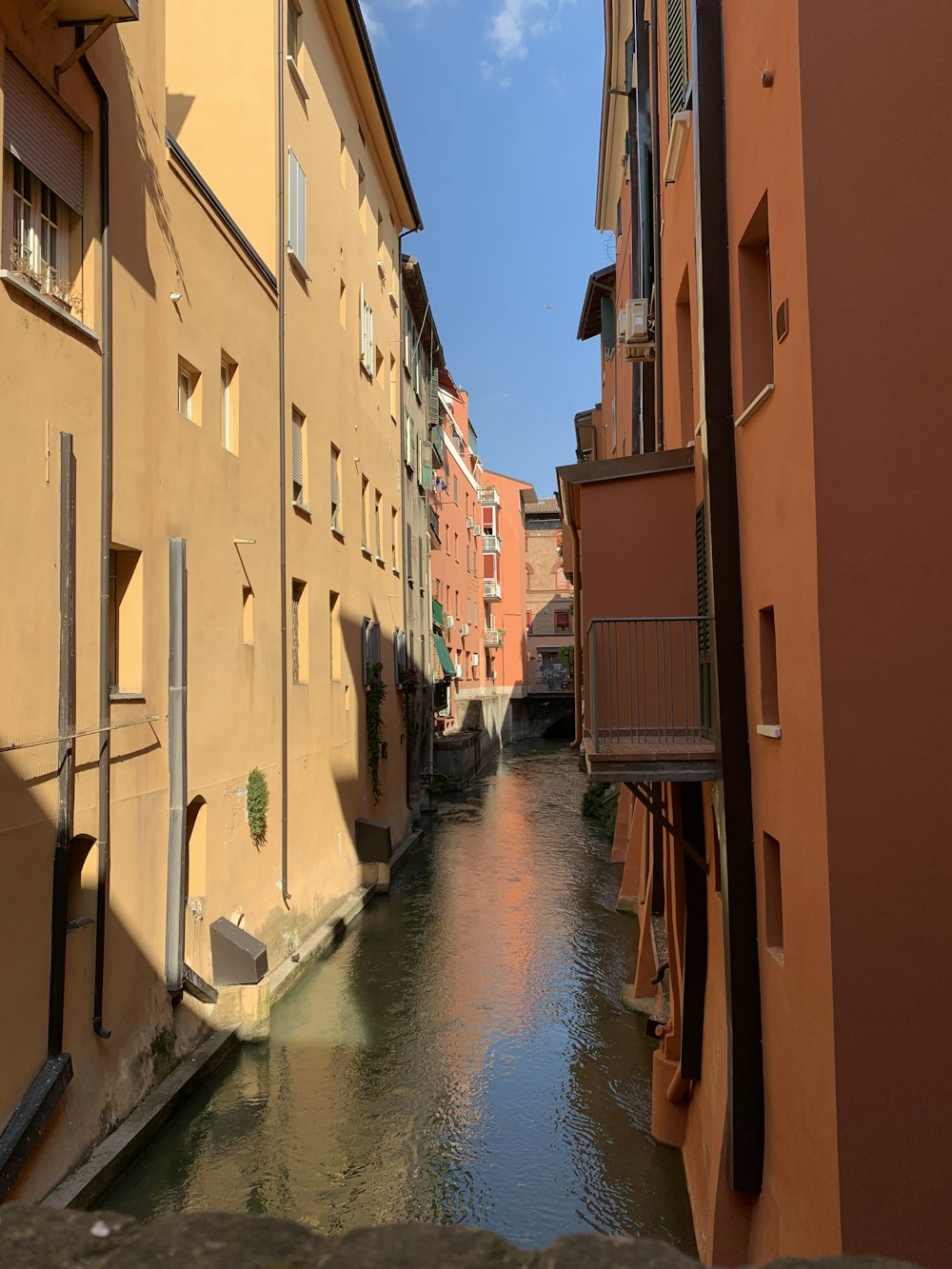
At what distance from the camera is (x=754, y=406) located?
5570mm

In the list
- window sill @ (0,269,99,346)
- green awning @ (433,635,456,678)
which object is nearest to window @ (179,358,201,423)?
window sill @ (0,269,99,346)

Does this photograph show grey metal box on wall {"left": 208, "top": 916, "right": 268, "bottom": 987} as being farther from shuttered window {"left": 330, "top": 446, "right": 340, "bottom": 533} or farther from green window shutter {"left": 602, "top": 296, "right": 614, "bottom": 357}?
green window shutter {"left": 602, "top": 296, "right": 614, "bottom": 357}

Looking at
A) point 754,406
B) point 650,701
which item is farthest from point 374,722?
point 754,406

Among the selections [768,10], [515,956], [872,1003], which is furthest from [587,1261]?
[515,956]

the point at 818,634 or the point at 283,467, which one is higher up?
the point at 283,467

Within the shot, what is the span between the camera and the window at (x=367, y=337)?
786 inches

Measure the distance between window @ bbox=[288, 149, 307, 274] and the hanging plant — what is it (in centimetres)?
758

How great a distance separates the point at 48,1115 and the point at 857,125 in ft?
24.2

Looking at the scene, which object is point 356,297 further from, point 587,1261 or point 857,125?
point 587,1261

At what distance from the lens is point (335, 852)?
54.3ft

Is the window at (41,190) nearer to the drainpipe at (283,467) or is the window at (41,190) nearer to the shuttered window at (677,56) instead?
the shuttered window at (677,56)

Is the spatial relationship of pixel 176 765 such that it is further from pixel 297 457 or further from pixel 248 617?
pixel 297 457

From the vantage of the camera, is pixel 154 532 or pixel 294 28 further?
pixel 294 28

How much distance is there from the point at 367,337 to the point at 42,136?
1344 cm
